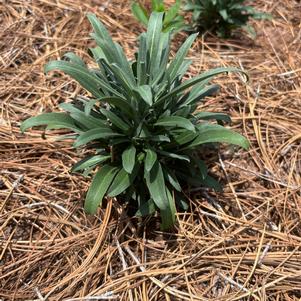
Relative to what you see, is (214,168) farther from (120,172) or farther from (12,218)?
(12,218)

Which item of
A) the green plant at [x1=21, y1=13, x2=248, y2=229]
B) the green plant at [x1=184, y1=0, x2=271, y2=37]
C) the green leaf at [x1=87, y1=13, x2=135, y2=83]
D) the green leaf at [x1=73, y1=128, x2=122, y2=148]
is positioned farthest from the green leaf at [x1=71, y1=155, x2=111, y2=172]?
the green plant at [x1=184, y1=0, x2=271, y2=37]

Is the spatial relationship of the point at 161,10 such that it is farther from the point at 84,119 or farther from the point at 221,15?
the point at 84,119

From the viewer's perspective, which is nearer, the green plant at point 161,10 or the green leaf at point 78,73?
the green leaf at point 78,73

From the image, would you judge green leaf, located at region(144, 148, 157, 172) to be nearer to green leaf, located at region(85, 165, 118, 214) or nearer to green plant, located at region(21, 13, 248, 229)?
green plant, located at region(21, 13, 248, 229)

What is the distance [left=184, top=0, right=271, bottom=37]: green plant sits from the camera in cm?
297

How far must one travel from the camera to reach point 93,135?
71.8 inches

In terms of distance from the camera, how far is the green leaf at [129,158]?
1.81 meters

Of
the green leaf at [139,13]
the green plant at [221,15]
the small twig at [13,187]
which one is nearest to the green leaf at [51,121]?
the small twig at [13,187]

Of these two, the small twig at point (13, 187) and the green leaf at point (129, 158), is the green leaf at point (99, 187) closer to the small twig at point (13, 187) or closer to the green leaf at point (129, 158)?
the green leaf at point (129, 158)

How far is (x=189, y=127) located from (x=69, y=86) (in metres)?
1.07

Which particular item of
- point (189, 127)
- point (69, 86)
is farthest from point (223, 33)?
point (189, 127)

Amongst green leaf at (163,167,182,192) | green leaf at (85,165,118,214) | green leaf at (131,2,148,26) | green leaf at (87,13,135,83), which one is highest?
green leaf at (87,13,135,83)

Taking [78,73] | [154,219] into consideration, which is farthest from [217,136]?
[78,73]

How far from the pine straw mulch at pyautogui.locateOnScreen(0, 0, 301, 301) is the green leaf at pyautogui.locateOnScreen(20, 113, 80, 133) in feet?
0.57
